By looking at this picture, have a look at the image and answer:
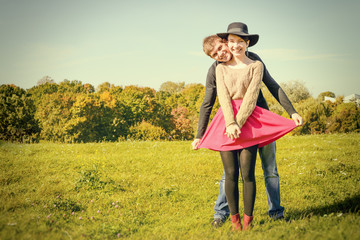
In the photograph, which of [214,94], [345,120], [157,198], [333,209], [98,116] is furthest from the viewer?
[98,116]

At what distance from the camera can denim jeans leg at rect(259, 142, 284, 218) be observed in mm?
4430

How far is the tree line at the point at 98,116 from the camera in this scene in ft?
80.9

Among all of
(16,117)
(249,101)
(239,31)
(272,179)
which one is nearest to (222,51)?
(239,31)

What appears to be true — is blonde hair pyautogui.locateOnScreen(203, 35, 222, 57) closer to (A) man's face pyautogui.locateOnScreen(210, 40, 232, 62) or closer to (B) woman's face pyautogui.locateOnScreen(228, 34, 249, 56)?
(A) man's face pyautogui.locateOnScreen(210, 40, 232, 62)

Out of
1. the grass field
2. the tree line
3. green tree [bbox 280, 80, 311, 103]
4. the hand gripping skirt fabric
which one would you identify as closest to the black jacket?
the hand gripping skirt fabric

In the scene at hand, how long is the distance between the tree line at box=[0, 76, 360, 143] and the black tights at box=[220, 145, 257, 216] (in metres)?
20.8

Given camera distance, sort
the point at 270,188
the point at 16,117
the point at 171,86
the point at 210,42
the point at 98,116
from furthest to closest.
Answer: the point at 171,86
the point at 98,116
the point at 16,117
the point at 270,188
the point at 210,42

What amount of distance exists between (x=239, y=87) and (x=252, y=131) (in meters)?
0.59

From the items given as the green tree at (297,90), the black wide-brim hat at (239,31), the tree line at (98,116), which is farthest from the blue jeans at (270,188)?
the green tree at (297,90)

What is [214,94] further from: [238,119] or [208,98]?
[238,119]

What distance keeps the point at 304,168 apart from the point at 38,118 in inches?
880

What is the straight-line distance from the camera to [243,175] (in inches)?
151

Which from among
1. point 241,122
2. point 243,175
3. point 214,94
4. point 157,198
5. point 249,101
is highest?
point 214,94

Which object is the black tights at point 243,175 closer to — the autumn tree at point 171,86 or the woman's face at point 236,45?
the woman's face at point 236,45
